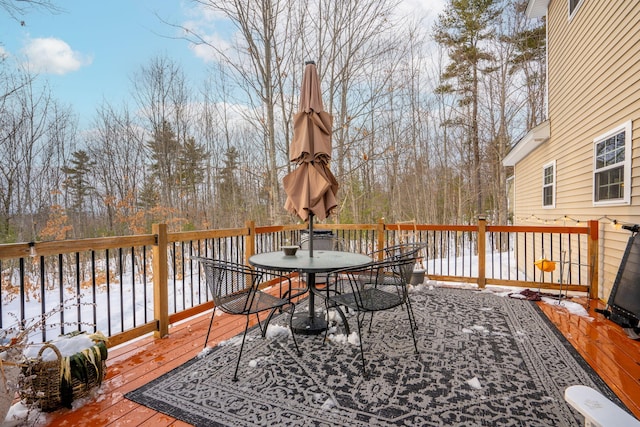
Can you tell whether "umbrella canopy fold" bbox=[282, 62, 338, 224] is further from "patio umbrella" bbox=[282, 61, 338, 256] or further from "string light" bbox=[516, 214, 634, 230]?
"string light" bbox=[516, 214, 634, 230]

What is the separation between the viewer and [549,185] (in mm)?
6805

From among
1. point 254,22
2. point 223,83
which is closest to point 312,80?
point 254,22

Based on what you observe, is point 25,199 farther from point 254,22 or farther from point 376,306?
point 376,306

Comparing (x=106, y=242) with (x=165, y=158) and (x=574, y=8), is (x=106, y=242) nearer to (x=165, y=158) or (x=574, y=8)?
(x=574, y=8)

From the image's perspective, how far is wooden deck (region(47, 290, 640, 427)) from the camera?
1879 millimetres

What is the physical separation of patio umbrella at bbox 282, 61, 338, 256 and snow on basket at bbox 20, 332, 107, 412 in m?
1.92

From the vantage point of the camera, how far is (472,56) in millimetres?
12016

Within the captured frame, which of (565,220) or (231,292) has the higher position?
(565,220)

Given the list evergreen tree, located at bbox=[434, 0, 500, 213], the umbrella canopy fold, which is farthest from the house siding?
evergreen tree, located at bbox=[434, 0, 500, 213]

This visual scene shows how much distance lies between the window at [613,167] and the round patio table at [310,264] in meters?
3.44

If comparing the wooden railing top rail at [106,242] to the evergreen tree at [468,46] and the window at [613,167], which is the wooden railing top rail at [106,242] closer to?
the window at [613,167]

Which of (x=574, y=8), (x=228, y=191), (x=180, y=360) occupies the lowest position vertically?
(x=180, y=360)

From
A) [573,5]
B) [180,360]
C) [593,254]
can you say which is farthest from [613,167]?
[180,360]

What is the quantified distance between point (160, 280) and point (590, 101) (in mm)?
6409
